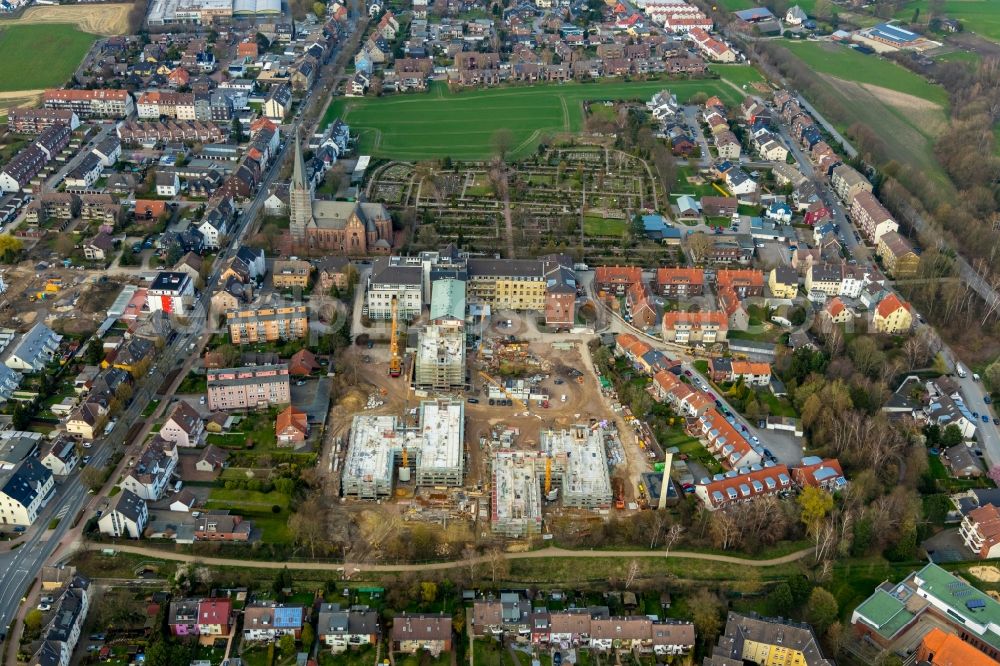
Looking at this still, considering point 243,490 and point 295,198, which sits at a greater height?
point 295,198

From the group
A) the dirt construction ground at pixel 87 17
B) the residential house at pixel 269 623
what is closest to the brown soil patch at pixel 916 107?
the residential house at pixel 269 623

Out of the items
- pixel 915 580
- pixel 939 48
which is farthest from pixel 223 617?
pixel 939 48

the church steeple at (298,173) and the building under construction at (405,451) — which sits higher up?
the church steeple at (298,173)

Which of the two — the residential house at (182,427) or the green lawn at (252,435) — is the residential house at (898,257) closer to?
the green lawn at (252,435)

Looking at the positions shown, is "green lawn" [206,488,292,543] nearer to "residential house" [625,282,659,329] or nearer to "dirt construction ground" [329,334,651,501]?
"dirt construction ground" [329,334,651,501]

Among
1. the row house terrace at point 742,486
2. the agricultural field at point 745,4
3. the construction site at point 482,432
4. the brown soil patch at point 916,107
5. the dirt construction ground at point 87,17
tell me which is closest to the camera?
the row house terrace at point 742,486

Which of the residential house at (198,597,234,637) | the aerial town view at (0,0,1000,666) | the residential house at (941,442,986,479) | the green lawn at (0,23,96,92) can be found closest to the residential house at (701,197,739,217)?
the aerial town view at (0,0,1000,666)

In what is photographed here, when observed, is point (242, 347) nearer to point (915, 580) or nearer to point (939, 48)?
point (915, 580)
